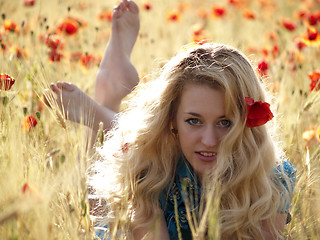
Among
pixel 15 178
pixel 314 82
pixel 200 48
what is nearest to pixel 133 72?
pixel 200 48

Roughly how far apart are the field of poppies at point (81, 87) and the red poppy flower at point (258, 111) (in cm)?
18

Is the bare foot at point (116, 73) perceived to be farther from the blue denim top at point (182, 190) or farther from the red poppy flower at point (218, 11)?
the red poppy flower at point (218, 11)

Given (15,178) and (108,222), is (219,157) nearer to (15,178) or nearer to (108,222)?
(108,222)

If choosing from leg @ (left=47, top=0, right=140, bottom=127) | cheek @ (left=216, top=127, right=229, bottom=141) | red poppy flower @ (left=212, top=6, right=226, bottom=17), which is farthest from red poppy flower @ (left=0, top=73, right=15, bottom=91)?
red poppy flower @ (left=212, top=6, right=226, bottom=17)

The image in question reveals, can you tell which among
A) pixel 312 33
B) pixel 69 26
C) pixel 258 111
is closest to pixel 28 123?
pixel 258 111

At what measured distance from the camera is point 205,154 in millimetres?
1582

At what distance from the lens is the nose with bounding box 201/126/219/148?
1.51m

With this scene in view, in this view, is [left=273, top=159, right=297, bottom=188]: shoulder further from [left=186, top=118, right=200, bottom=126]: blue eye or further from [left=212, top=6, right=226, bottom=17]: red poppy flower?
[left=212, top=6, right=226, bottom=17]: red poppy flower

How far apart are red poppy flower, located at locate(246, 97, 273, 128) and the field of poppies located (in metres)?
0.18

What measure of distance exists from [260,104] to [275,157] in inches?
9.5

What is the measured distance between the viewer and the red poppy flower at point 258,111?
1463mm

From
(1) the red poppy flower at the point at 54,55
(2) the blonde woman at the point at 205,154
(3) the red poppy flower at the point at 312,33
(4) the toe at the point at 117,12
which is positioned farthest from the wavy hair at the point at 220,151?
(3) the red poppy flower at the point at 312,33

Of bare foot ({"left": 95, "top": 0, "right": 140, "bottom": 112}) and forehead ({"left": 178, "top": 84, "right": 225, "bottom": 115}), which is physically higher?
bare foot ({"left": 95, "top": 0, "right": 140, "bottom": 112})

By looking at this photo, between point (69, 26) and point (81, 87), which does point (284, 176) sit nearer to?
point (81, 87)
